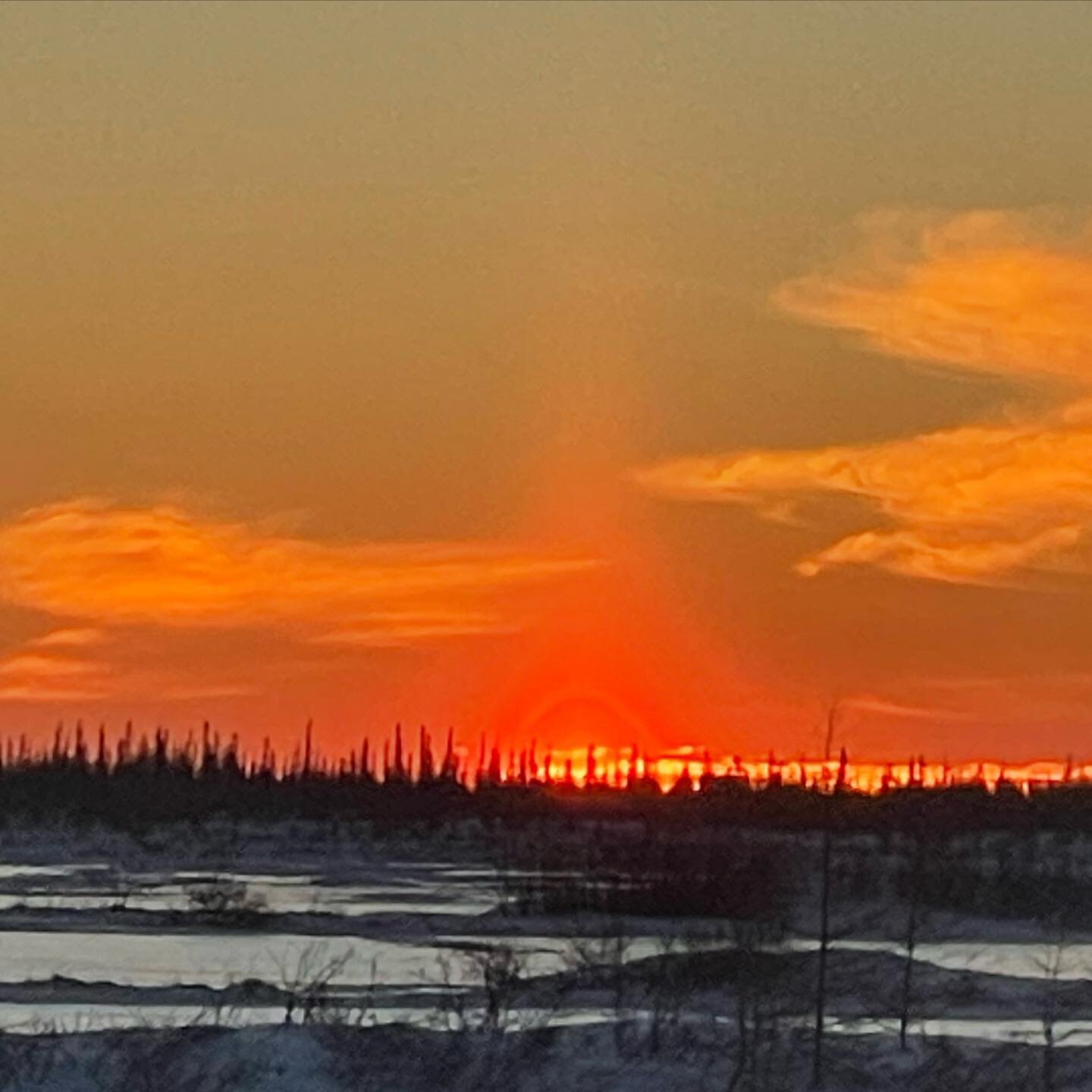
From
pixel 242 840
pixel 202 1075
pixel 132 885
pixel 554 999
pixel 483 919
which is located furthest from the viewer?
pixel 242 840

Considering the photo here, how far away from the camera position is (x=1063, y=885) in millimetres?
53938

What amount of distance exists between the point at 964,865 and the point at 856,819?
11786 mm

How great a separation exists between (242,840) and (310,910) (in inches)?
1695

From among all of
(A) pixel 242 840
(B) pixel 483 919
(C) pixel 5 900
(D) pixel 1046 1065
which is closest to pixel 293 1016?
(D) pixel 1046 1065

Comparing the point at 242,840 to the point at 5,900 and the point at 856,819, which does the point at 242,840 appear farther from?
the point at 5,900

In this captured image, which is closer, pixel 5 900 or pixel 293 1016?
pixel 293 1016

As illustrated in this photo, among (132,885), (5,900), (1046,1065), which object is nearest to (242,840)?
(132,885)

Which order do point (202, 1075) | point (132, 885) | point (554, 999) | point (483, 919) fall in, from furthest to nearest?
1. point (132, 885)
2. point (483, 919)
3. point (554, 999)
4. point (202, 1075)

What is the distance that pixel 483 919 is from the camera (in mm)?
42125

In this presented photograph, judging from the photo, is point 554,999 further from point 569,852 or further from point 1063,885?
point 569,852

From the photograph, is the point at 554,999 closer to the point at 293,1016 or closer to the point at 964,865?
the point at 293,1016

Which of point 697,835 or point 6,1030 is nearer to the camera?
point 6,1030

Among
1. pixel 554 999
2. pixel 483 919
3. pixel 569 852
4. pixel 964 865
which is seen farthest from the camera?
A: pixel 569 852

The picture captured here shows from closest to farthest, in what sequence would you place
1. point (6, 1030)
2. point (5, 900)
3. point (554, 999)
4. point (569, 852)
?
point (6, 1030), point (554, 999), point (5, 900), point (569, 852)
